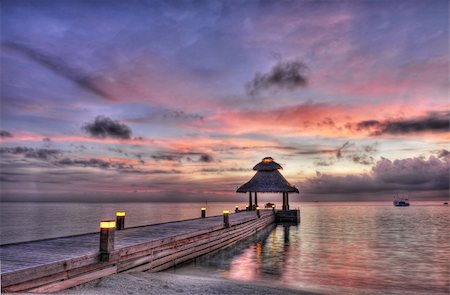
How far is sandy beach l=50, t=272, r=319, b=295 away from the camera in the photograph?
815cm

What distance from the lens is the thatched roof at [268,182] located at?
128ft

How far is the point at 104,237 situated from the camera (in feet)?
30.7

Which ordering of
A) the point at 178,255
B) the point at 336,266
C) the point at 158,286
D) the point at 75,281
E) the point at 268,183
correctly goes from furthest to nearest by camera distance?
the point at 268,183, the point at 336,266, the point at 178,255, the point at 158,286, the point at 75,281

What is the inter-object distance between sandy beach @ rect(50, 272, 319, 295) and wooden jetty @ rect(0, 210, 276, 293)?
0.31 metres

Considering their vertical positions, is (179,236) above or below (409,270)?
above

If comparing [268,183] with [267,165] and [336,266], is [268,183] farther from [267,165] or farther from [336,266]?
[336,266]

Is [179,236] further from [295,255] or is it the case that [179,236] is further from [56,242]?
[295,255]

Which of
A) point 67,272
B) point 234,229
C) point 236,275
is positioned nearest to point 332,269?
point 236,275

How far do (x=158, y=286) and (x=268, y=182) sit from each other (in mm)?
31682

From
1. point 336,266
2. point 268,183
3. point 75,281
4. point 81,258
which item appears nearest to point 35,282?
point 75,281

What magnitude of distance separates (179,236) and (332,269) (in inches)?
301

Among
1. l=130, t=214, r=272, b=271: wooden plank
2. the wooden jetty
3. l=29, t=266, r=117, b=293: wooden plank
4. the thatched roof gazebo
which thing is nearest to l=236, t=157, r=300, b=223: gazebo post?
the thatched roof gazebo

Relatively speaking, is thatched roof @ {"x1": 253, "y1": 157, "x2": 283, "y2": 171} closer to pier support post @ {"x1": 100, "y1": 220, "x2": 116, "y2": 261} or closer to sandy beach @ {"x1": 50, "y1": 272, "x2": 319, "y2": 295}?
sandy beach @ {"x1": 50, "y1": 272, "x2": 319, "y2": 295}

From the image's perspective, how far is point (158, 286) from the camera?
29.8 feet
